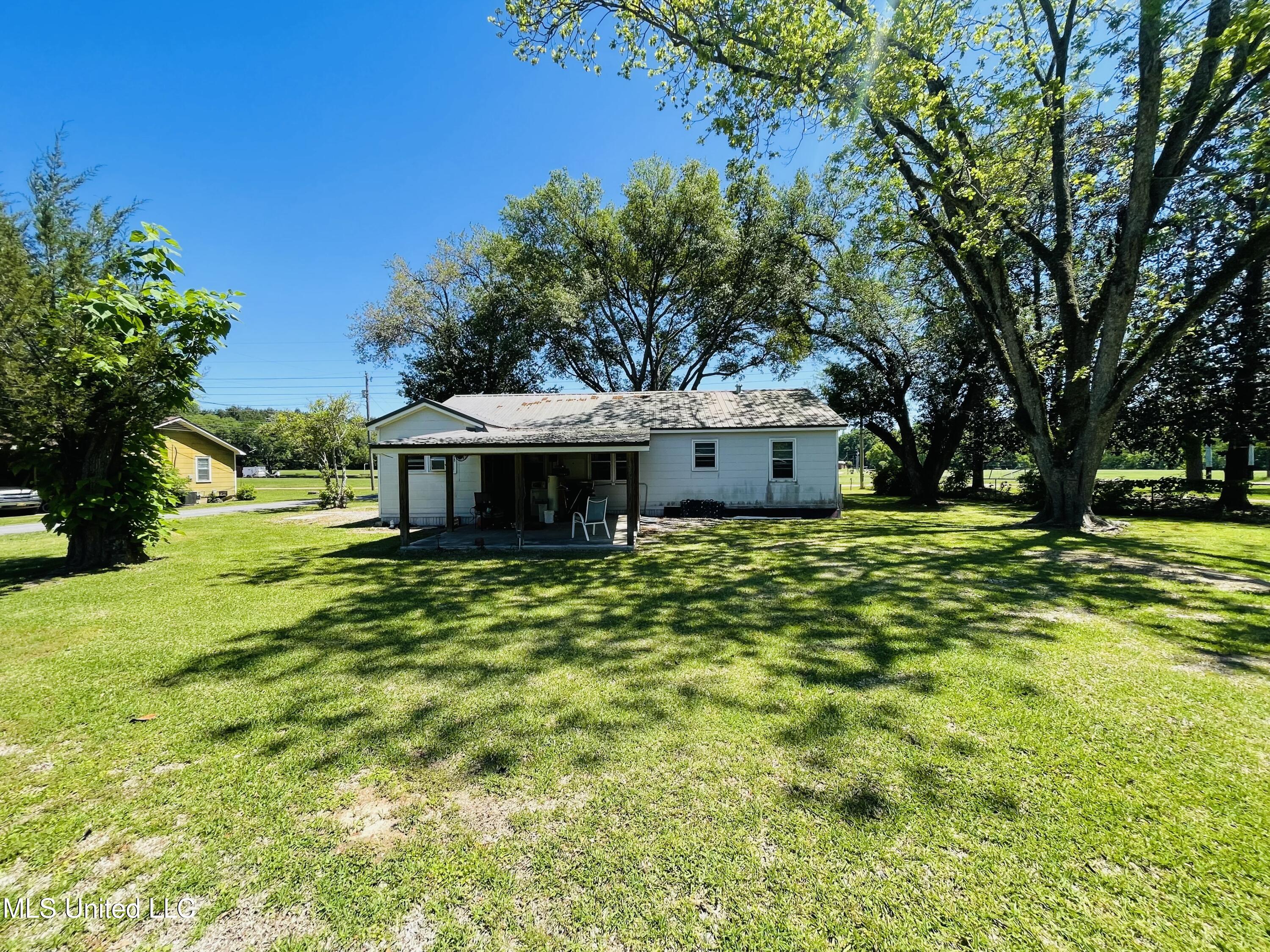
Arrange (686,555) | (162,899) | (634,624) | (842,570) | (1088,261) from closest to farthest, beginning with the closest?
(162,899)
(634,624)
(842,570)
(686,555)
(1088,261)

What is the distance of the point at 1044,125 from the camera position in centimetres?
934

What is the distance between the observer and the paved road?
13141mm

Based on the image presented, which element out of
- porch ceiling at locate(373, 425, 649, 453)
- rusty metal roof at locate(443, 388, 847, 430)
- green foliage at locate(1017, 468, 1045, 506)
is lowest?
green foliage at locate(1017, 468, 1045, 506)

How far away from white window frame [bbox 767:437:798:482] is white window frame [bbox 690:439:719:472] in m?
1.52

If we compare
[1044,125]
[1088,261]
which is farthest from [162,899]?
[1088,261]

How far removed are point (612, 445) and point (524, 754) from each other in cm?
670

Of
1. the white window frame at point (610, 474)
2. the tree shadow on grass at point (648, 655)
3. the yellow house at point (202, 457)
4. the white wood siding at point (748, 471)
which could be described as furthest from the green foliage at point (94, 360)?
the yellow house at point (202, 457)

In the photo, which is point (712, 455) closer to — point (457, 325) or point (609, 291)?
point (609, 291)

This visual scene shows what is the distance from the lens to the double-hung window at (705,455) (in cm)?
1497

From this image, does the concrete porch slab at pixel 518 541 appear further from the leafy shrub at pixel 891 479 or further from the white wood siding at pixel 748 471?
the leafy shrub at pixel 891 479

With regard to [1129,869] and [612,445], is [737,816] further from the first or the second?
[612,445]

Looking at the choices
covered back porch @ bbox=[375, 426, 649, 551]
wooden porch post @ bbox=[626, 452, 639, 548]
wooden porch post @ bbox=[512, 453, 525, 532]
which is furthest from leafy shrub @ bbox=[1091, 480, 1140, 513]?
wooden porch post @ bbox=[512, 453, 525, 532]

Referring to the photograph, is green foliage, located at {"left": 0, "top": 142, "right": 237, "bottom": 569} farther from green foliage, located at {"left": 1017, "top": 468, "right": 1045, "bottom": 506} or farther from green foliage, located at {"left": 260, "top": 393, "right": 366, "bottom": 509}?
green foliage, located at {"left": 1017, "top": 468, "right": 1045, "bottom": 506}

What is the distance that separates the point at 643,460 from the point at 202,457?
21.9m
